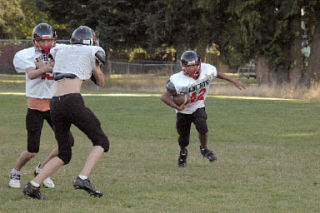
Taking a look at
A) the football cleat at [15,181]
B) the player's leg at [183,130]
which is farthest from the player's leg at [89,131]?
the player's leg at [183,130]

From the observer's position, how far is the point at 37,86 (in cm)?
771

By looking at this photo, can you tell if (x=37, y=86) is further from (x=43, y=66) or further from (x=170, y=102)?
(x=170, y=102)

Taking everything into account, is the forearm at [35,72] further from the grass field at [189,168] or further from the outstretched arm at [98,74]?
the grass field at [189,168]

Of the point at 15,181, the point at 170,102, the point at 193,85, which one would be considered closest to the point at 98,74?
the point at 15,181

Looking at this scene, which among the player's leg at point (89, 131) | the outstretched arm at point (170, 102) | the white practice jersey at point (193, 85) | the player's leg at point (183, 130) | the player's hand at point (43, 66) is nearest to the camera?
the player's leg at point (89, 131)

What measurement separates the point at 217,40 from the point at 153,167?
27.3m

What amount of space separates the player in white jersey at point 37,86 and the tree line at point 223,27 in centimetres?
2129

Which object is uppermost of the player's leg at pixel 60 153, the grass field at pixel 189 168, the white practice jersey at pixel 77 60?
the white practice jersey at pixel 77 60

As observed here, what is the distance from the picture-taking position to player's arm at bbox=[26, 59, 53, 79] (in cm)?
709

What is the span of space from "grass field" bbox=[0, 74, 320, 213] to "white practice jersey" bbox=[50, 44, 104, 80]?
1375mm

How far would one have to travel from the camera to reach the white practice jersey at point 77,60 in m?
6.74

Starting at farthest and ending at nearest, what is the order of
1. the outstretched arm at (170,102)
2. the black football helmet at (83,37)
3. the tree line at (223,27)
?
the tree line at (223,27) → the outstretched arm at (170,102) → the black football helmet at (83,37)

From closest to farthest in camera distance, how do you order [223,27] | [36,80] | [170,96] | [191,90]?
[36,80] → [170,96] → [191,90] → [223,27]

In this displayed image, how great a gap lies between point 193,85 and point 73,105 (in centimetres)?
279
